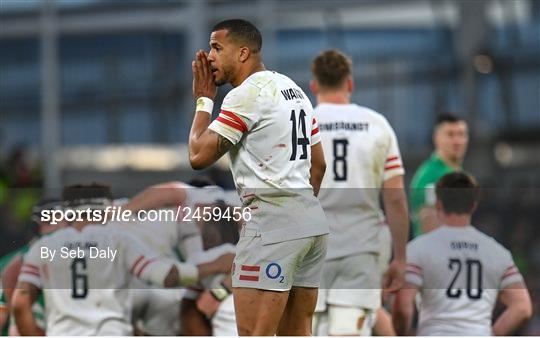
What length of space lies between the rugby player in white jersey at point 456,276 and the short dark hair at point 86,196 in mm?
1695

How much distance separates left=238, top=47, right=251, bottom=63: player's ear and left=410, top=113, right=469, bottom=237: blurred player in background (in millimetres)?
2193

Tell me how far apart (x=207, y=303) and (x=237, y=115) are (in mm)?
2146

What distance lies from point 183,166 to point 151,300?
395 inches

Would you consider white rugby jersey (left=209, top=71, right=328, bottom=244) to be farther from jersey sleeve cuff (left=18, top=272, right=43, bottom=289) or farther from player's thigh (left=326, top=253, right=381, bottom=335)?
jersey sleeve cuff (left=18, top=272, right=43, bottom=289)

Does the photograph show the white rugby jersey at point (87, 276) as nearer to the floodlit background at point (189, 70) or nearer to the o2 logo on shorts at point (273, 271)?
the o2 logo on shorts at point (273, 271)

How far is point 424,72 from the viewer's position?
2011 cm

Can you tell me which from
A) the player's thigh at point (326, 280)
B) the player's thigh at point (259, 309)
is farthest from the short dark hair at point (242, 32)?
the player's thigh at point (326, 280)

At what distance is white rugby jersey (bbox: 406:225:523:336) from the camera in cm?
927

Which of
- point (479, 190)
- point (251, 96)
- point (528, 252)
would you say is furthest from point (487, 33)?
point (251, 96)

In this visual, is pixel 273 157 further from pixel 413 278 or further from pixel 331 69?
pixel 413 278

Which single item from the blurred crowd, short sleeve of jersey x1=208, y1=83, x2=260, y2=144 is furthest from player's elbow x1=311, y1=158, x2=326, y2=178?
the blurred crowd

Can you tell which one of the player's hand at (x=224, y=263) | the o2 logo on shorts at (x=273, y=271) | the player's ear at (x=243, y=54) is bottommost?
the player's hand at (x=224, y=263)

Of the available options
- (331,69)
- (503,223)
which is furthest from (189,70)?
(331,69)

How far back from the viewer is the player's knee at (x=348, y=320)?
9.19 meters
